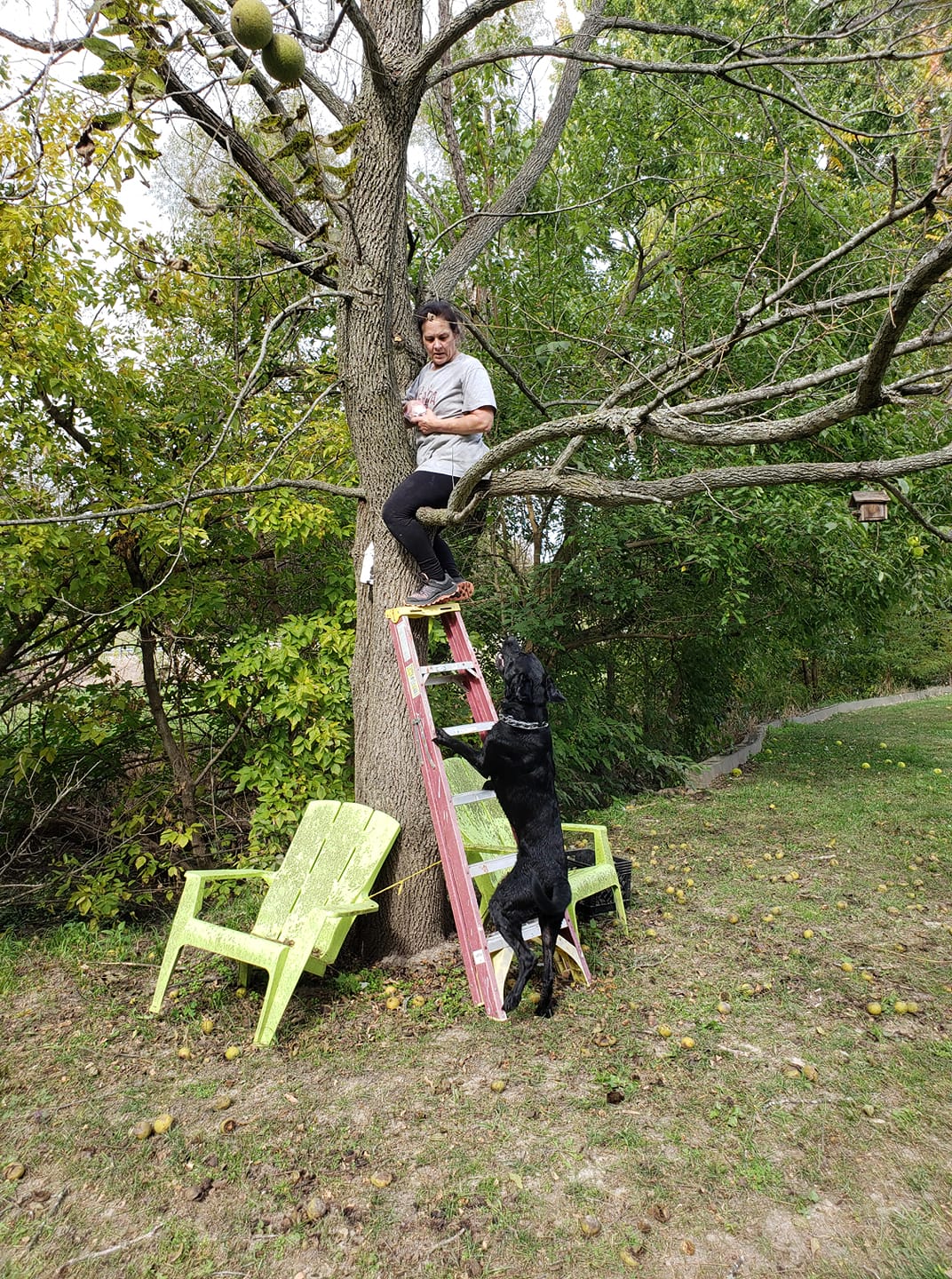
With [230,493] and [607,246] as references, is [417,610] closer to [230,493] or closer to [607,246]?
[230,493]

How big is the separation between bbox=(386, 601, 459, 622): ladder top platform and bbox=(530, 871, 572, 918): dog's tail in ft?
4.25

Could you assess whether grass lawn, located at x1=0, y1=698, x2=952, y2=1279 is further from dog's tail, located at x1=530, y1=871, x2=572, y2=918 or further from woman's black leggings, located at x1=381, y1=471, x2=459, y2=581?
woman's black leggings, located at x1=381, y1=471, x2=459, y2=581

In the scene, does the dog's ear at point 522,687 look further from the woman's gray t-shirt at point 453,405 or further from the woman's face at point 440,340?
the woman's face at point 440,340

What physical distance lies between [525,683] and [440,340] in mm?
1693

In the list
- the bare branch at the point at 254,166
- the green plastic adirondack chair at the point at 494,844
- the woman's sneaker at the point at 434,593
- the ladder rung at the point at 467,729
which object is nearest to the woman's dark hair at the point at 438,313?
the bare branch at the point at 254,166

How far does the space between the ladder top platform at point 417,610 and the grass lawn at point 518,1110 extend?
165cm

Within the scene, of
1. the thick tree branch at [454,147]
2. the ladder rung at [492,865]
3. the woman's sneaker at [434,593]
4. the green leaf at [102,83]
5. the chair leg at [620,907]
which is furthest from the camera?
the thick tree branch at [454,147]

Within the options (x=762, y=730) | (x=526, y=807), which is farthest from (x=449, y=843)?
(x=762, y=730)

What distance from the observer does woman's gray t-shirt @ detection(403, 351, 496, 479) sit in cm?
376

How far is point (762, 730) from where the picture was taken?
11.3m

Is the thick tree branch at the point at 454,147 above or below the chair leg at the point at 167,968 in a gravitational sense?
above

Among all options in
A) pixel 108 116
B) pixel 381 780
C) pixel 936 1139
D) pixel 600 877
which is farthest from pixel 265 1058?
pixel 108 116

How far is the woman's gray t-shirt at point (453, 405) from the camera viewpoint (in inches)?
148

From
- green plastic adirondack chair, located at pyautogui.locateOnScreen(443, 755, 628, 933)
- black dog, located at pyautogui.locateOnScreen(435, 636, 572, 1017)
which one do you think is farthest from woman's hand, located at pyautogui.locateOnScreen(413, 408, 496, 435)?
green plastic adirondack chair, located at pyautogui.locateOnScreen(443, 755, 628, 933)
